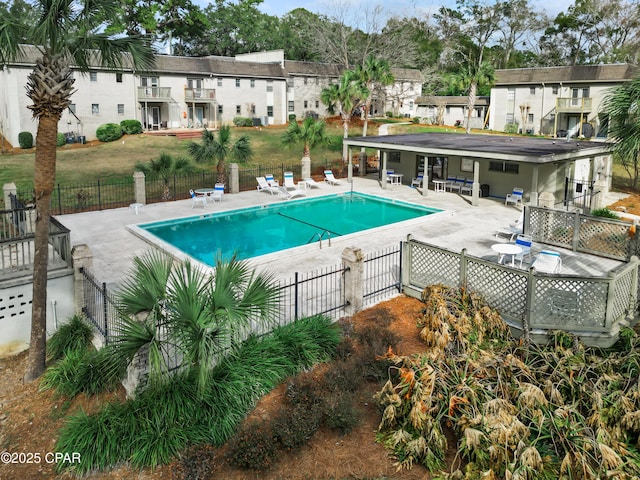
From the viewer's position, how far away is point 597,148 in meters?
22.8

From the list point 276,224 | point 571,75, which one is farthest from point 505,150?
point 571,75

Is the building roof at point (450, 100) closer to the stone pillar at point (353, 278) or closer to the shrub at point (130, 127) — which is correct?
the shrub at point (130, 127)

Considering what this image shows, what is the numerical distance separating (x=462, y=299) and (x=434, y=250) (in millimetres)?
1371

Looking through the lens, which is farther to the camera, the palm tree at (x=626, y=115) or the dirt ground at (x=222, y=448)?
the palm tree at (x=626, y=115)

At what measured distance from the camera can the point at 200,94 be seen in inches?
1839

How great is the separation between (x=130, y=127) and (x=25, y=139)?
25.1ft

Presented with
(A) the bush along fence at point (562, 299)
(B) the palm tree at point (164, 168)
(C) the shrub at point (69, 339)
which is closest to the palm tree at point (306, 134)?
(B) the palm tree at point (164, 168)

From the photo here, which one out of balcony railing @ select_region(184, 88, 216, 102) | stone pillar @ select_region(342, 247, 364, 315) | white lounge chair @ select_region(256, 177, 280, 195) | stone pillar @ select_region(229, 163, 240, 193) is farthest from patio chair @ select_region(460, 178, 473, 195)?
balcony railing @ select_region(184, 88, 216, 102)

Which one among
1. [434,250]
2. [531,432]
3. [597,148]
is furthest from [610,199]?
[531,432]

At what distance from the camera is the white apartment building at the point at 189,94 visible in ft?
127

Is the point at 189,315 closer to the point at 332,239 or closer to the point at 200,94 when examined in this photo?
the point at 332,239

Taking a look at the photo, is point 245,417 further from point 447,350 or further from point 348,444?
point 447,350

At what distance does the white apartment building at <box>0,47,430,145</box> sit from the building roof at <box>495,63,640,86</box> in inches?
437

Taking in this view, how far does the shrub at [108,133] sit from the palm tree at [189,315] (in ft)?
116
